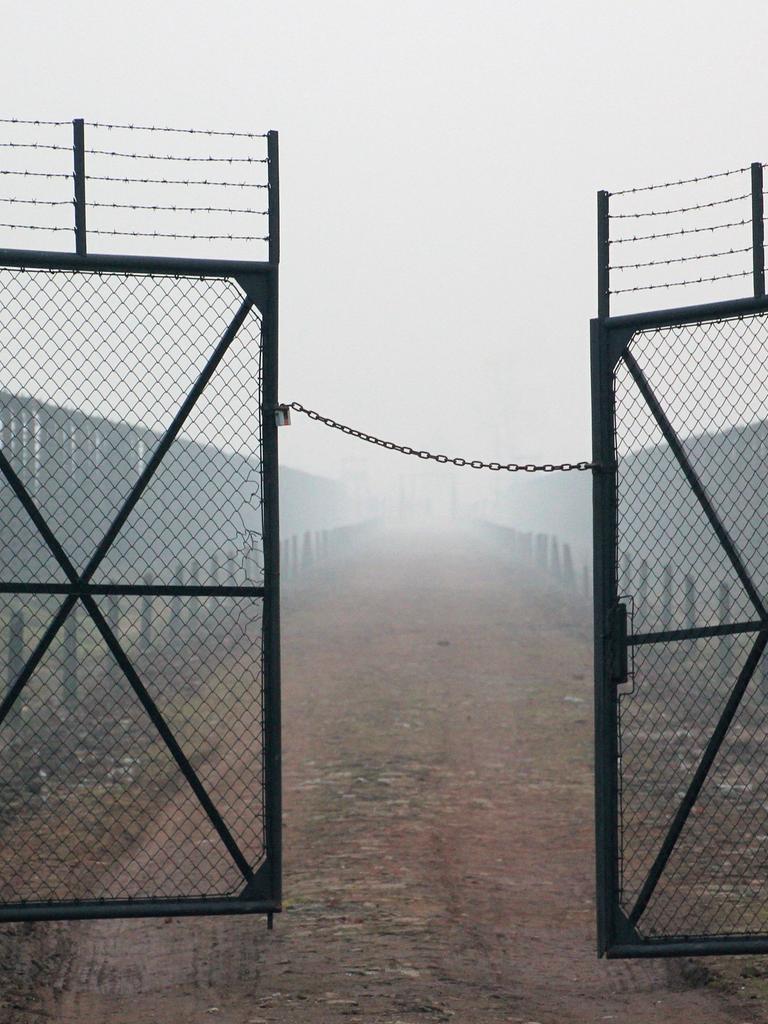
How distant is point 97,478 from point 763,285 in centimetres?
1843

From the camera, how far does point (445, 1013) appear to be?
18.0ft

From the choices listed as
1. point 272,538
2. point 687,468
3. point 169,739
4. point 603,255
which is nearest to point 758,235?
point 603,255

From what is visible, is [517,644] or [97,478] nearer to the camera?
[517,644]

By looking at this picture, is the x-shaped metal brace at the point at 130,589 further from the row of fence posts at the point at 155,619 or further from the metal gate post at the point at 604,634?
the metal gate post at the point at 604,634

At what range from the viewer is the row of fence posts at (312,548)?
37.7m

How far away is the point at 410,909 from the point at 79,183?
177 inches

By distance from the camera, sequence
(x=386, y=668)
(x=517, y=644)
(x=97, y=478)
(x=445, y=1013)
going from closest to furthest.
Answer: (x=445, y=1013) < (x=386, y=668) < (x=517, y=644) < (x=97, y=478)

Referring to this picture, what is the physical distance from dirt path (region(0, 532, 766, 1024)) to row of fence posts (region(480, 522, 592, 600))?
12351mm

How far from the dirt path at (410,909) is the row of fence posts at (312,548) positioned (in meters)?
17.9

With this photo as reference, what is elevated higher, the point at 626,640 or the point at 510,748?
the point at 626,640

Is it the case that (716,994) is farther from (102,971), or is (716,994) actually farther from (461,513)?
(461,513)

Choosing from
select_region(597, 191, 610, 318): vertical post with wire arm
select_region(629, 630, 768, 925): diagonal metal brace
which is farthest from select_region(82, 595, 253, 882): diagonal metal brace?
select_region(597, 191, 610, 318): vertical post with wire arm

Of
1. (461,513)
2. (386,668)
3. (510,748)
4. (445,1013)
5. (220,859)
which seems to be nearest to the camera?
(445,1013)

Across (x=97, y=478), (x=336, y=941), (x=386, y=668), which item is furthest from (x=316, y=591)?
(x=336, y=941)
